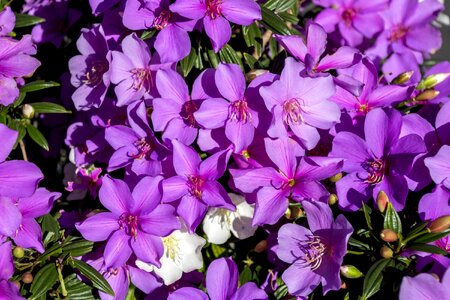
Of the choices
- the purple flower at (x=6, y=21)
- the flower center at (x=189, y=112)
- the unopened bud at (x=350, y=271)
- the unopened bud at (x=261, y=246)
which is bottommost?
the unopened bud at (x=261, y=246)

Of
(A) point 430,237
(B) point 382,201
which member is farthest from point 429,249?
(B) point 382,201

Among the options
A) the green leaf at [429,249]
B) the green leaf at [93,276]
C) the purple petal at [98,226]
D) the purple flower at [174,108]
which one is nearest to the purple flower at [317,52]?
the purple flower at [174,108]

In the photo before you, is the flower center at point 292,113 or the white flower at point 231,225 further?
the white flower at point 231,225

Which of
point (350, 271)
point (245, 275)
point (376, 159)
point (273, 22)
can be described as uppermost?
point (273, 22)

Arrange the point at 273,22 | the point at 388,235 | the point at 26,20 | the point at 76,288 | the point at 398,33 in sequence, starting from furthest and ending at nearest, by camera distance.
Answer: the point at 398,33 → the point at 26,20 → the point at 273,22 → the point at 76,288 → the point at 388,235

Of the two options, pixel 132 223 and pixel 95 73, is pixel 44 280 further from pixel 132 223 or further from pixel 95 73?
pixel 95 73

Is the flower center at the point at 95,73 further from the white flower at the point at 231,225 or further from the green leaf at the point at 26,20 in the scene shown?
the white flower at the point at 231,225

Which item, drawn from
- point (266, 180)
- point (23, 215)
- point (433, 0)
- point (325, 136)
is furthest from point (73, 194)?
point (433, 0)
